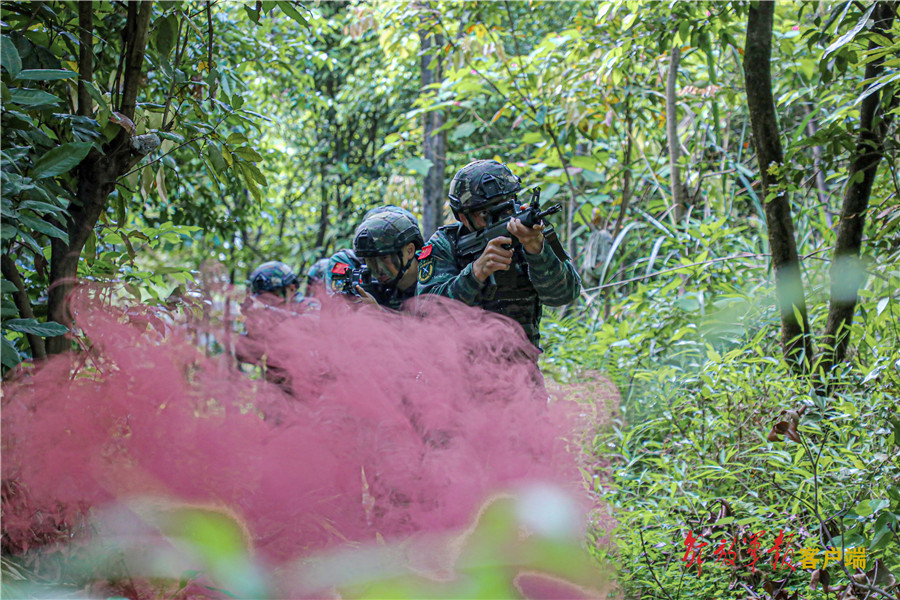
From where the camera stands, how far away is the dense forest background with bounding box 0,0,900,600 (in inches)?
79.2

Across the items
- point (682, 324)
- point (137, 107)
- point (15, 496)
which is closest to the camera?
point (15, 496)

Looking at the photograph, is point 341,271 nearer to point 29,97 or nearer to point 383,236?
point 383,236

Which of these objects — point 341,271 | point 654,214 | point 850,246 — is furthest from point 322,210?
point 850,246

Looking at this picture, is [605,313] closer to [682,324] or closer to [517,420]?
[682,324]

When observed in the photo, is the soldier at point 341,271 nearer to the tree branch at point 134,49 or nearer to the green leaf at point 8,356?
the tree branch at point 134,49

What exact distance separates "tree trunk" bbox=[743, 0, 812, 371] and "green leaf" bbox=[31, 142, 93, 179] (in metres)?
3.41

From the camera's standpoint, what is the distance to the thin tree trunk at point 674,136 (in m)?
5.66

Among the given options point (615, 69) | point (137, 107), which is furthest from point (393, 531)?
point (615, 69)

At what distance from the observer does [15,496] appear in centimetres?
132

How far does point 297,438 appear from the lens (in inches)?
44.5

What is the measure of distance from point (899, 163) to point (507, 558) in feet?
11.6

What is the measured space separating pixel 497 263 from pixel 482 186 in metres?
0.39

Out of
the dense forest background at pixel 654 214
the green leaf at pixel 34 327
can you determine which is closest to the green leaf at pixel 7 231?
the dense forest background at pixel 654 214

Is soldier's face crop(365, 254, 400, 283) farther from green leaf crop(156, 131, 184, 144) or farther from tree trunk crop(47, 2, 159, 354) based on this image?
tree trunk crop(47, 2, 159, 354)
